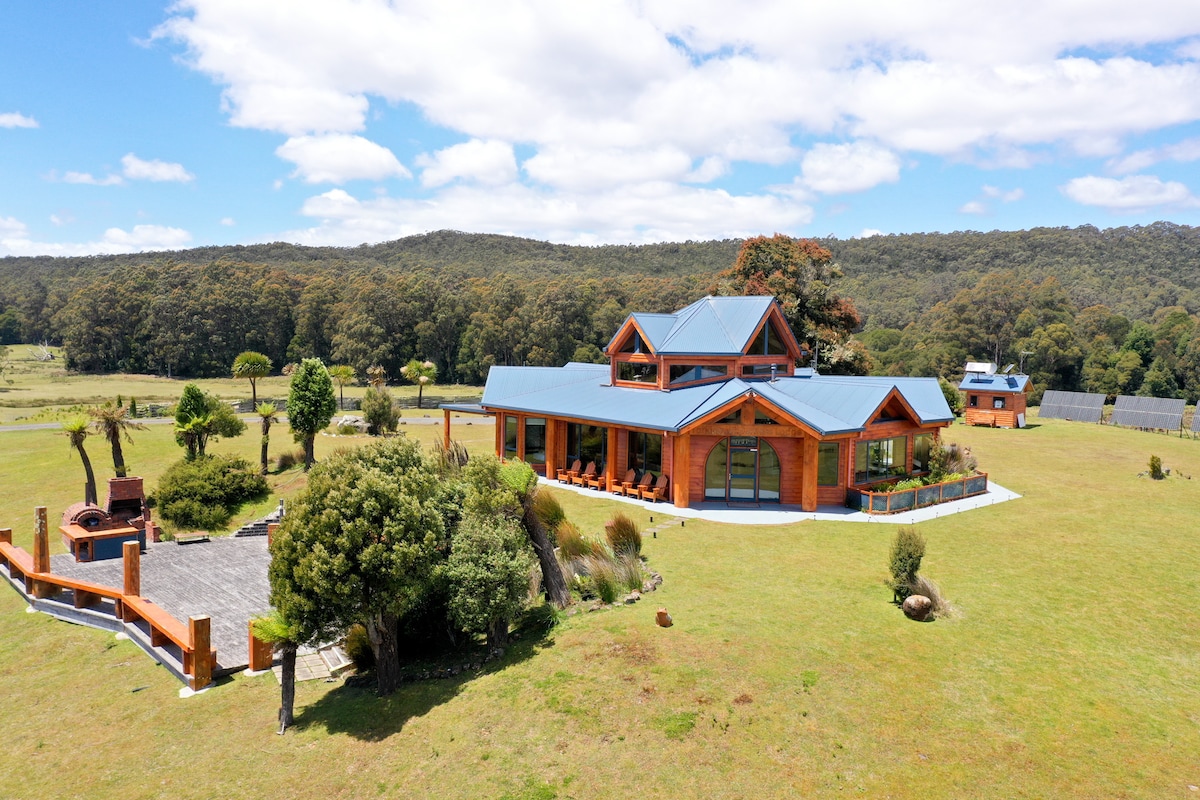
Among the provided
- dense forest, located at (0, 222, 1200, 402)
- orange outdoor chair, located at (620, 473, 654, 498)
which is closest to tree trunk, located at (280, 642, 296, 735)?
orange outdoor chair, located at (620, 473, 654, 498)

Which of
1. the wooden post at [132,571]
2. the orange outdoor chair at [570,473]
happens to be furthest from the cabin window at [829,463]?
the wooden post at [132,571]

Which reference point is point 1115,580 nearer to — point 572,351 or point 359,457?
point 359,457

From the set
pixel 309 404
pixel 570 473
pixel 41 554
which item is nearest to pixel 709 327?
pixel 570 473

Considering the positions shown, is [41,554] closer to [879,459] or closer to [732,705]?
[732,705]

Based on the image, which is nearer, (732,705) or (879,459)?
(732,705)

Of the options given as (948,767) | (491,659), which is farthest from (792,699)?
(491,659)

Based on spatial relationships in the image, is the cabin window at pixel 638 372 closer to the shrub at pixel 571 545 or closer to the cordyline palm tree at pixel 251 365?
the shrub at pixel 571 545

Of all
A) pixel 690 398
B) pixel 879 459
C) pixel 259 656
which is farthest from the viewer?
pixel 879 459
